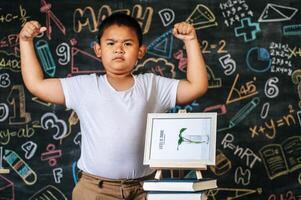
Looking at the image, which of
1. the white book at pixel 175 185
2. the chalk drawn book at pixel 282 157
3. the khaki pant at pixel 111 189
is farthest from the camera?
the chalk drawn book at pixel 282 157

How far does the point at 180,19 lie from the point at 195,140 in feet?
3.94

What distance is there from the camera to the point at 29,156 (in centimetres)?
286

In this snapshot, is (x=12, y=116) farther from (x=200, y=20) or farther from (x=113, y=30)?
(x=113, y=30)

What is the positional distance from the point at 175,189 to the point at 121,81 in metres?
0.41

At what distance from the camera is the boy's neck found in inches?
72.3

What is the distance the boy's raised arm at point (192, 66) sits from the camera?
1825mm

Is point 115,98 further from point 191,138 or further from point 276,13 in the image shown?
point 276,13

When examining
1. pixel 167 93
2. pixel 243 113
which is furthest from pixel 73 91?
pixel 243 113

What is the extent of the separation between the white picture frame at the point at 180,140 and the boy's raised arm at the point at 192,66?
0.09 metres

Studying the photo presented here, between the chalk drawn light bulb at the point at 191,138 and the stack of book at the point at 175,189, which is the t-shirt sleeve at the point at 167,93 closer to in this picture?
the chalk drawn light bulb at the point at 191,138

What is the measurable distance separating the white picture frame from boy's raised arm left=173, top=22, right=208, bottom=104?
86 mm

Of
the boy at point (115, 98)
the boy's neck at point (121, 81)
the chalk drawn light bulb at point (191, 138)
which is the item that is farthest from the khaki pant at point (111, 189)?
the boy's neck at point (121, 81)

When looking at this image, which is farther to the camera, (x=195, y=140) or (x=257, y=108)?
(x=257, y=108)

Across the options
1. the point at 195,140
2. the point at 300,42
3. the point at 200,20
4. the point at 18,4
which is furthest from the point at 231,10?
the point at 195,140
